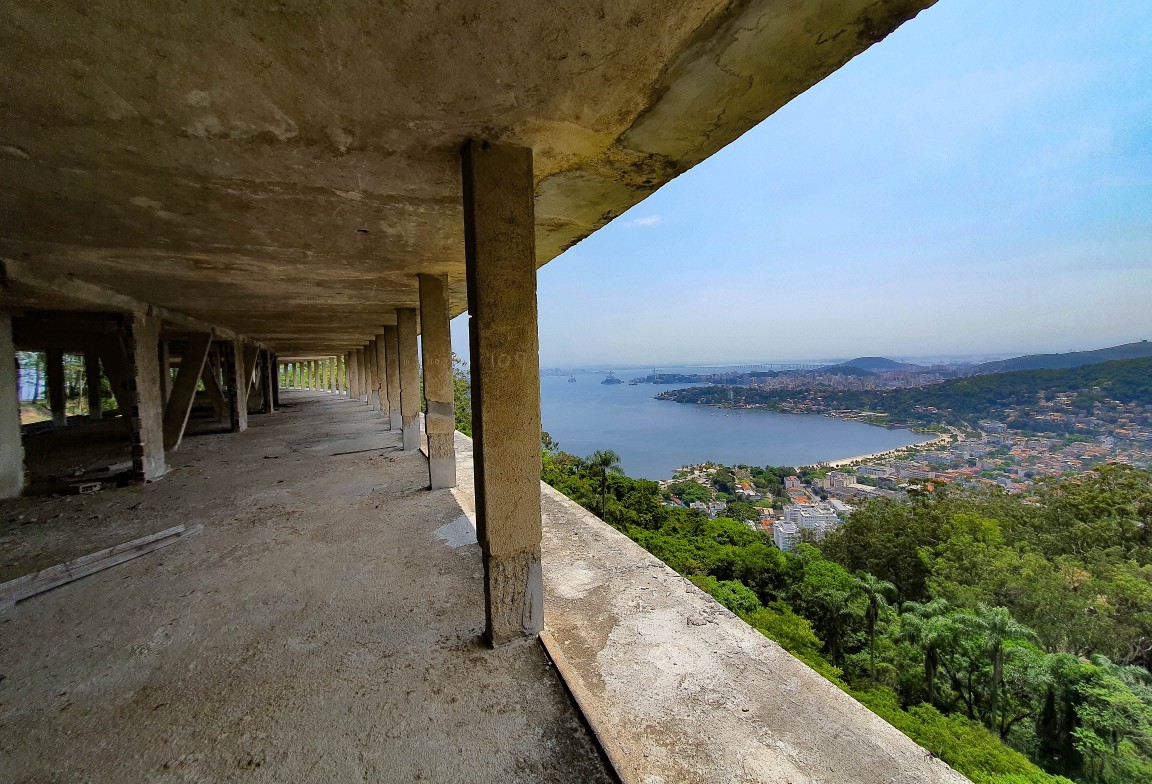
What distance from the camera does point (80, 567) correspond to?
3582mm

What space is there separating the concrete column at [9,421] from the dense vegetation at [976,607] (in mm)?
15949

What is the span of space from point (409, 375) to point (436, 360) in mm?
2566

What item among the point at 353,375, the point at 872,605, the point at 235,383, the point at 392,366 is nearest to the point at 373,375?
the point at 235,383

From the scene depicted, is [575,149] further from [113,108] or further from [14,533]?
[14,533]

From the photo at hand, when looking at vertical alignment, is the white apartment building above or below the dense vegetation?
below

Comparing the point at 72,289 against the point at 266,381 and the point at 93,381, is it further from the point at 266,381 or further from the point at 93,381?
the point at 266,381

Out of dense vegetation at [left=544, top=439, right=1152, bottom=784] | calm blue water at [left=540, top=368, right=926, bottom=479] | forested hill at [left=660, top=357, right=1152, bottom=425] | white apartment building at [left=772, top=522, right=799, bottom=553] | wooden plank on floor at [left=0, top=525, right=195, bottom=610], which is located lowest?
calm blue water at [left=540, top=368, right=926, bottom=479]

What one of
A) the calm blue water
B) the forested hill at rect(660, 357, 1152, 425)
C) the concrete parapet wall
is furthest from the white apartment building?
the forested hill at rect(660, 357, 1152, 425)

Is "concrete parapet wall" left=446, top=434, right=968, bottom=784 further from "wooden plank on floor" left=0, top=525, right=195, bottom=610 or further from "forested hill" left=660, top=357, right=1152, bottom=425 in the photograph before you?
"forested hill" left=660, top=357, right=1152, bottom=425

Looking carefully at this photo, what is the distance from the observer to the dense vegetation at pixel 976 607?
1231 cm

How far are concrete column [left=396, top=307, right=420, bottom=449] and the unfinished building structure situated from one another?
335cm

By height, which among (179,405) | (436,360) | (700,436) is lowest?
(700,436)

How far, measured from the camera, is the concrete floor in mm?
1839

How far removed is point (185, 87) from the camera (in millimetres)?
1679
